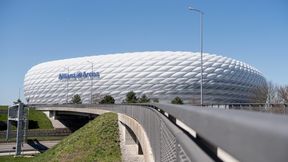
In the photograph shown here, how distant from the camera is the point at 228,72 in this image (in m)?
125

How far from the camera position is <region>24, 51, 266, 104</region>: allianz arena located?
384 feet

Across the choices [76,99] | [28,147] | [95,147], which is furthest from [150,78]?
[95,147]

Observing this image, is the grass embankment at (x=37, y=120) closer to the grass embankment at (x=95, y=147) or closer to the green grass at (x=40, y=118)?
the green grass at (x=40, y=118)

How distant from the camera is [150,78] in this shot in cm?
11700

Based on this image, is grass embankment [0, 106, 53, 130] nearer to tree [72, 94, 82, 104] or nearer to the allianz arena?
tree [72, 94, 82, 104]

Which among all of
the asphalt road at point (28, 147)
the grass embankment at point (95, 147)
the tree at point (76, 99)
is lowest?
the asphalt road at point (28, 147)

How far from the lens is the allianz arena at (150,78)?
11706 centimetres

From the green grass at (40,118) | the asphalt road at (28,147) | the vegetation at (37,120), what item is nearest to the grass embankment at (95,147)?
the asphalt road at (28,147)

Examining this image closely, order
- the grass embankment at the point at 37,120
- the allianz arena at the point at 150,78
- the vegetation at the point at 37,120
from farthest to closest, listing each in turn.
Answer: the allianz arena at the point at 150,78
the grass embankment at the point at 37,120
the vegetation at the point at 37,120

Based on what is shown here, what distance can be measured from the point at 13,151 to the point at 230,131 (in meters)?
70.5

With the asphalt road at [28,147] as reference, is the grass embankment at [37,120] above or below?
above

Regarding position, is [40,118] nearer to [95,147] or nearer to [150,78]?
[150,78]

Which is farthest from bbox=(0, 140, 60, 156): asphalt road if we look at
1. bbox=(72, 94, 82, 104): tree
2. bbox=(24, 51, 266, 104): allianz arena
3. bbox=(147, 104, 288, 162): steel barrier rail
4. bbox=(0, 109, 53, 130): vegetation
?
bbox=(147, 104, 288, 162): steel barrier rail

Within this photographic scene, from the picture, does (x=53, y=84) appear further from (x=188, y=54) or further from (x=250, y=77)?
(x=250, y=77)
